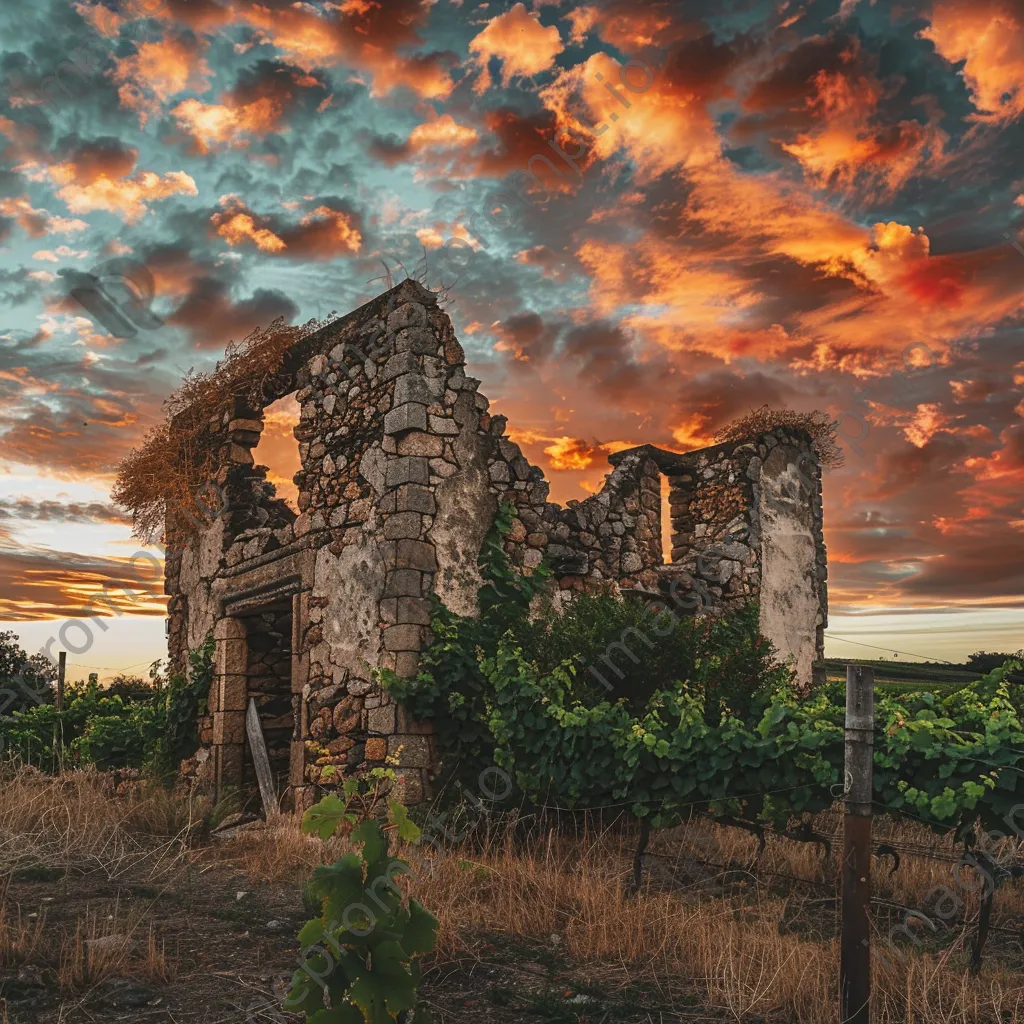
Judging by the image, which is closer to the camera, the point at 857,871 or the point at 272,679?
the point at 857,871

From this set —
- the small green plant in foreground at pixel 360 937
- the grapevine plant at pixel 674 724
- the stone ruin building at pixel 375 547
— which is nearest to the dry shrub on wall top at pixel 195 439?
the stone ruin building at pixel 375 547

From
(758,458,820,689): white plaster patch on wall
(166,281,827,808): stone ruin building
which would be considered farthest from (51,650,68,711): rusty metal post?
(758,458,820,689): white plaster patch on wall

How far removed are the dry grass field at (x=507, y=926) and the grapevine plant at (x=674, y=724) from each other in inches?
22.4

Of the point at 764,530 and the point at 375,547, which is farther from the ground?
the point at 764,530

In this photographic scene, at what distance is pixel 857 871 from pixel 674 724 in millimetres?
2698

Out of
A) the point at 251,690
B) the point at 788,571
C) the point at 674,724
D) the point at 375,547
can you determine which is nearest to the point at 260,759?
the point at 251,690

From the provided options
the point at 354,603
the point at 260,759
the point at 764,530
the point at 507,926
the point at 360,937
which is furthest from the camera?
the point at 764,530

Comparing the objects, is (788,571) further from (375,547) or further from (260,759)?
(260,759)

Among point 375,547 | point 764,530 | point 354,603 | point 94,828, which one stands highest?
point 764,530

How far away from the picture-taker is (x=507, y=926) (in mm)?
5402

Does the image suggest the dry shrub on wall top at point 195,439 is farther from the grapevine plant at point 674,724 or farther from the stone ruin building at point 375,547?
the grapevine plant at point 674,724

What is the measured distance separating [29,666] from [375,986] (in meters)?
23.1

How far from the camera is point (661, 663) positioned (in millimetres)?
7824

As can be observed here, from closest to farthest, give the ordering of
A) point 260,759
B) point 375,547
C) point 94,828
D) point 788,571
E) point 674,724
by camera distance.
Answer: point 674,724, point 94,828, point 375,547, point 260,759, point 788,571
